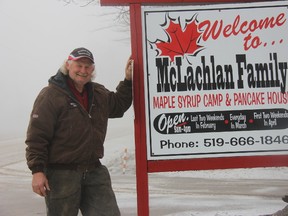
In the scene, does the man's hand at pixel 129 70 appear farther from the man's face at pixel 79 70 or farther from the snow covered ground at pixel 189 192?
the snow covered ground at pixel 189 192

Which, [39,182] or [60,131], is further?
[60,131]

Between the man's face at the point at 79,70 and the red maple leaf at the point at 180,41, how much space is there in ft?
2.07

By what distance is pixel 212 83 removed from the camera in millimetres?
3324

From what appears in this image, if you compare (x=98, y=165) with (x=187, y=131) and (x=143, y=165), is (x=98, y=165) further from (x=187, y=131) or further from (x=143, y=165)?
(x=187, y=131)

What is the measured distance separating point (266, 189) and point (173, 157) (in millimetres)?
6412

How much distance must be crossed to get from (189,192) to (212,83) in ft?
19.3

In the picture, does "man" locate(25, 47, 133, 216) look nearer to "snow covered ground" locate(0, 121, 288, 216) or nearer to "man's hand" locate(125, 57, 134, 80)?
"man's hand" locate(125, 57, 134, 80)

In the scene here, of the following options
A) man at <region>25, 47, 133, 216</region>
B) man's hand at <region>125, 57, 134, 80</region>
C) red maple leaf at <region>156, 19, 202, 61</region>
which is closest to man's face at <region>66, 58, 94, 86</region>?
man at <region>25, 47, 133, 216</region>

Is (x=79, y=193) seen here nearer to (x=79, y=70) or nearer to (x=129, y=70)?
(x=79, y=70)

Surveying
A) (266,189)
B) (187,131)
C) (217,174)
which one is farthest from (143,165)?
(217,174)

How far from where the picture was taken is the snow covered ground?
6746 millimetres

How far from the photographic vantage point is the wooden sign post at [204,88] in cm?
332

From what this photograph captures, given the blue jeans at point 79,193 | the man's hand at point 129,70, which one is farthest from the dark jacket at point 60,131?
the man's hand at point 129,70

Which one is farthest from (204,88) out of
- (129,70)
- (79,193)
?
(79,193)
